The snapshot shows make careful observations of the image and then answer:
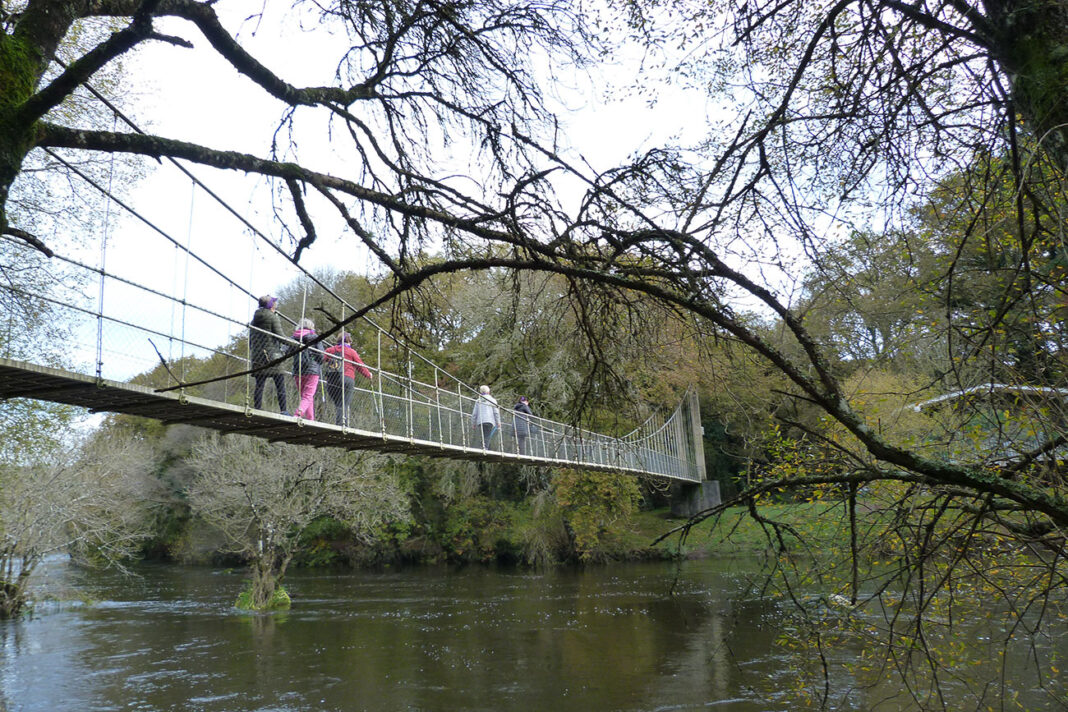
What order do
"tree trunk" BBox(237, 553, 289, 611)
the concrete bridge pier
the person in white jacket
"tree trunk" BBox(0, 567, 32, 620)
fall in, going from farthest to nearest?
the concrete bridge pier → "tree trunk" BBox(237, 553, 289, 611) → "tree trunk" BBox(0, 567, 32, 620) → the person in white jacket

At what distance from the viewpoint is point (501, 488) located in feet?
58.9

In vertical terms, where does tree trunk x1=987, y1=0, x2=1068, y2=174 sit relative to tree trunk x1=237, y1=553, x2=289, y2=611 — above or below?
above

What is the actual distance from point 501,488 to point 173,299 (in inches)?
555

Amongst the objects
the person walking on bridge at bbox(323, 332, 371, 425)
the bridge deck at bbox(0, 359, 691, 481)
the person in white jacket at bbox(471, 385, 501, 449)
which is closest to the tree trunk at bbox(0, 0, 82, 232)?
the bridge deck at bbox(0, 359, 691, 481)

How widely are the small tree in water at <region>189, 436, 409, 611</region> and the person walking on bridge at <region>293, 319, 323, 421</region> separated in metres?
6.83

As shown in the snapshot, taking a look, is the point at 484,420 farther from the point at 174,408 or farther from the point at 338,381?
the point at 174,408

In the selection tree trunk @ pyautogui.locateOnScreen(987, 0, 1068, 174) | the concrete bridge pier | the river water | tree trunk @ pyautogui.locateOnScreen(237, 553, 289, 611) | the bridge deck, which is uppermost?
tree trunk @ pyautogui.locateOnScreen(987, 0, 1068, 174)

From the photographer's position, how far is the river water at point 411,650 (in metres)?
6.48

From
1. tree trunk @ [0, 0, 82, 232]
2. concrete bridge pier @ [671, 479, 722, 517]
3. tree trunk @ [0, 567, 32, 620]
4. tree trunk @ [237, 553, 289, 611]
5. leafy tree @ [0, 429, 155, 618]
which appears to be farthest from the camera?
concrete bridge pier @ [671, 479, 722, 517]

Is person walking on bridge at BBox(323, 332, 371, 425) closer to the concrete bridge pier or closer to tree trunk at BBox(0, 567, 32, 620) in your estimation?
tree trunk at BBox(0, 567, 32, 620)

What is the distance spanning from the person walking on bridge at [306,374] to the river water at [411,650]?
2815mm

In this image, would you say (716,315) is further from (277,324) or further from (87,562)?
(87,562)

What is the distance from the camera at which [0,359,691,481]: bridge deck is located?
328cm

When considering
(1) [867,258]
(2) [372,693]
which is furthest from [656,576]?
(1) [867,258]
